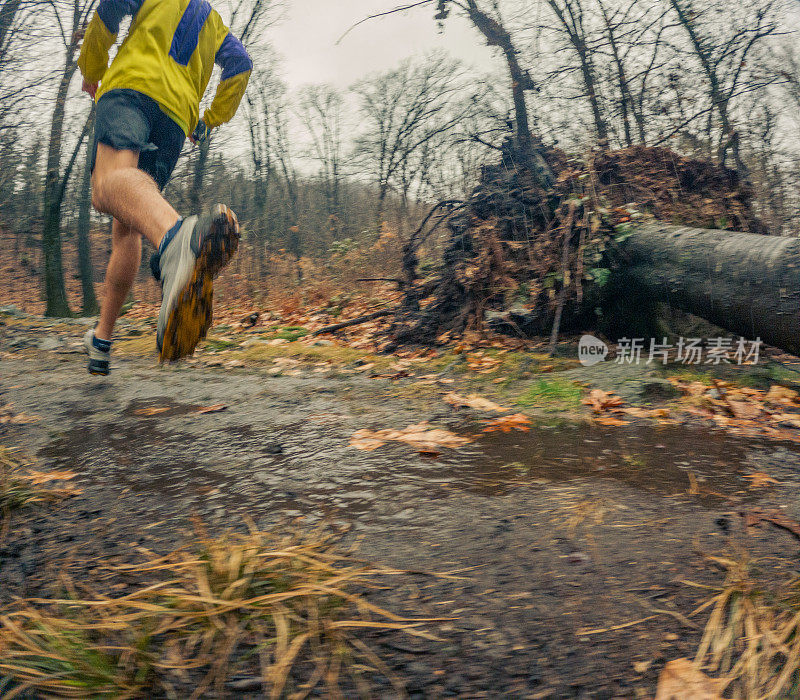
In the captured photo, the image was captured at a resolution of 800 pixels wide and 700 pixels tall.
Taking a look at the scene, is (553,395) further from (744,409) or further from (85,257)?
(85,257)

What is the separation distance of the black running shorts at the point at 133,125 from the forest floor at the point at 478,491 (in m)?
1.17

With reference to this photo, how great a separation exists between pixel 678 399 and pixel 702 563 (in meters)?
1.82

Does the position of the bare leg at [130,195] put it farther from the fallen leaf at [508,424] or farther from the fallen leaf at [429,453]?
the fallen leaf at [508,424]

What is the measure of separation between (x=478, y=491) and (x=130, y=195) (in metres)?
1.81

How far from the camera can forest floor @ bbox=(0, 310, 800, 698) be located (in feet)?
2.67

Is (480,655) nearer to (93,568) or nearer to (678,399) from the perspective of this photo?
(93,568)

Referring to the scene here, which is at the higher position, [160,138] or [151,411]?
[160,138]

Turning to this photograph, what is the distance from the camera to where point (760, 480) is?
60.1 inches

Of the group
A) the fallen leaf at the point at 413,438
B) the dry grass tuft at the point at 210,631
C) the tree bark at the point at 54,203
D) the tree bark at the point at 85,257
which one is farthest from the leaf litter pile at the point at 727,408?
the tree bark at the point at 85,257

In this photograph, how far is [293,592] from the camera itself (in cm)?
87

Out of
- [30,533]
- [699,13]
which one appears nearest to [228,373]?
[30,533]

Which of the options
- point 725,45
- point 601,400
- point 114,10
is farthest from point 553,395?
point 725,45

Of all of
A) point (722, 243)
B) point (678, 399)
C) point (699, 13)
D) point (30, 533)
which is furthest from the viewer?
point (699, 13)

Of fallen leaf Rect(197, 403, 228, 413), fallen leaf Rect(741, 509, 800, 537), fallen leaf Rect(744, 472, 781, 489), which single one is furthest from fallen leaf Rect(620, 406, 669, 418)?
fallen leaf Rect(197, 403, 228, 413)
